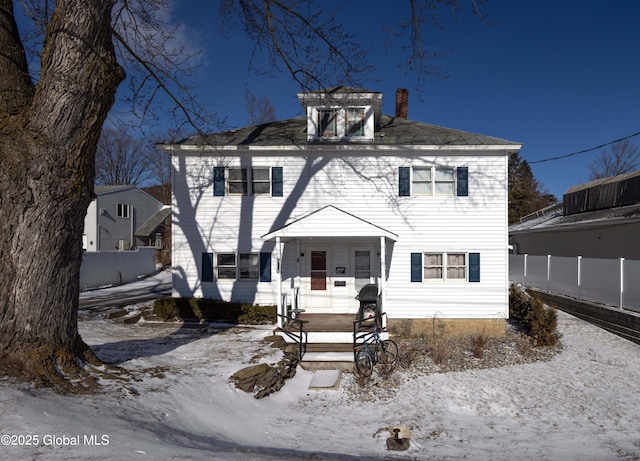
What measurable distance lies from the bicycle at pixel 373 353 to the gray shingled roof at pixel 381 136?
653cm

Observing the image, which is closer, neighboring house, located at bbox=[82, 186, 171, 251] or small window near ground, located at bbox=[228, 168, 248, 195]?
small window near ground, located at bbox=[228, 168, 248, 195]

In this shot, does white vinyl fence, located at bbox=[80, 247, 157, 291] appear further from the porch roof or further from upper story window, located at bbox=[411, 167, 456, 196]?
upper story window, located at bbox=[411, 167, 456, 196]

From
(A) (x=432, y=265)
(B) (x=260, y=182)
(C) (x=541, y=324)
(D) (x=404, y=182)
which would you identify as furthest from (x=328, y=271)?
(C) (x=541, y=324)

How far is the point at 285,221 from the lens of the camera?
14.5m

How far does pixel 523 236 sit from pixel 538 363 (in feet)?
64.8

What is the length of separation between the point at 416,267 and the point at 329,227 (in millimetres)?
3446

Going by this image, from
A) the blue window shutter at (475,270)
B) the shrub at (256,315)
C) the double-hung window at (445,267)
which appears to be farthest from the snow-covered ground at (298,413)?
the double-hung window at (445,267)

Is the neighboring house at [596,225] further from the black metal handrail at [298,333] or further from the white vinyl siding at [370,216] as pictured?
the black metal handrail at [298,333]

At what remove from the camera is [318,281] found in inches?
575

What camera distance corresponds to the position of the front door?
47.6ft

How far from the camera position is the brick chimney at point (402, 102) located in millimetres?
18531

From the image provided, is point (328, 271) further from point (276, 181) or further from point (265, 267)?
point (276, 181)

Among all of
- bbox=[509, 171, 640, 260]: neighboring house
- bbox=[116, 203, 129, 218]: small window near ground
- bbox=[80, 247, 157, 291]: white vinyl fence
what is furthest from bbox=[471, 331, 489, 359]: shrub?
bbox=[116, 203, 129, 218]: small window near ground

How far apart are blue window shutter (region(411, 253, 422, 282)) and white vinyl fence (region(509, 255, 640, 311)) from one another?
6.41 m
